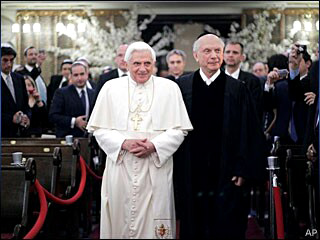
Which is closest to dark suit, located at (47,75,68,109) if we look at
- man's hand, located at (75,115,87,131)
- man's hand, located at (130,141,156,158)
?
man's hand, located at (75,115,87,131)

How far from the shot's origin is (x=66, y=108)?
9047mm

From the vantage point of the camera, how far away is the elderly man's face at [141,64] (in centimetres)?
566

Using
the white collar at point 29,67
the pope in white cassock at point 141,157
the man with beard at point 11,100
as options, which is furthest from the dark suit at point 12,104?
the pope in white cassock at point 141,157

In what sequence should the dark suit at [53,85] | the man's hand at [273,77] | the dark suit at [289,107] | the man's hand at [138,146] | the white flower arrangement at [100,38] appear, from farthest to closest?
the white flower arrangement at [100,38]
the dark suit at [53,85]
the man's hand at [273,77]
the dark suit at [289,107]
the man's hand at [138,146]

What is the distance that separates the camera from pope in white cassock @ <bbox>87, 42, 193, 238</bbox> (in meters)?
5.66

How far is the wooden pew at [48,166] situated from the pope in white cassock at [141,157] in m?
0.92

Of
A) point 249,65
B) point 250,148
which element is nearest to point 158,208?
point 250,148

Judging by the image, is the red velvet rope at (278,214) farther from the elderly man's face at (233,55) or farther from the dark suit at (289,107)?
the elderly man's face at (233,55)

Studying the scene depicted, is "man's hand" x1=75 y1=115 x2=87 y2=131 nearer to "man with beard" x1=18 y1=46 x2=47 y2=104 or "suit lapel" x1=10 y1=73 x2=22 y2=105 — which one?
"suit lapel" x1=10 y1=73 x2=22 y2=105

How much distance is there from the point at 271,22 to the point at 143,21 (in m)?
3.92

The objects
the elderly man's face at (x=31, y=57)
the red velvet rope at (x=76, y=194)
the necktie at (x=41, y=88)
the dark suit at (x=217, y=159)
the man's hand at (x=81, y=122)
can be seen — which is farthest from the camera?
the elderly man's face at (x=31, y=57)

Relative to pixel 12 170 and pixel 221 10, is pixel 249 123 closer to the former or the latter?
pixel 12 170

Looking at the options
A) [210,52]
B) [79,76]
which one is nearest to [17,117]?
[79,76]

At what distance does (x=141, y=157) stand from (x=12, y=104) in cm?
269
